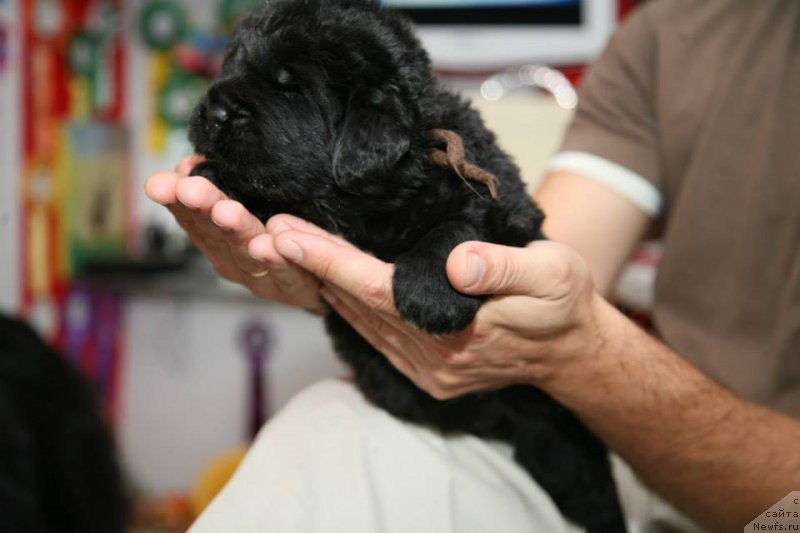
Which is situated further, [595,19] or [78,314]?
[78,314]

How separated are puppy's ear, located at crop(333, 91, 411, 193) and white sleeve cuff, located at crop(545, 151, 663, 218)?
0.63 metres

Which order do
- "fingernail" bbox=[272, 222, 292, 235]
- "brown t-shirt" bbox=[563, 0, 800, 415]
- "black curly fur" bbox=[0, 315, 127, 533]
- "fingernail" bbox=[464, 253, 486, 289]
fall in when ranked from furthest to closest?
"black curly fur" bbox=[0, 315, 127, 533] → "brown t-shirt" bbox=[563, 0, 800, 415] → "fingernail" bbox=[272, 222, 292, 235] → "fingernail" bbox=[464, 253, 486, 289]

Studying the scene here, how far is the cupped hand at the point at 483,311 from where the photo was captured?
929mm

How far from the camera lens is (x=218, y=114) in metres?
0.95

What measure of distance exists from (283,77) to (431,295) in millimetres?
346

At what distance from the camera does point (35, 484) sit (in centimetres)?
188

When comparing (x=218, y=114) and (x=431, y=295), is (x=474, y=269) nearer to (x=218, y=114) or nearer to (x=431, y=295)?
(x=431, y=295)

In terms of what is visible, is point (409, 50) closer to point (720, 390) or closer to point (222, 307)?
point (720, 390)

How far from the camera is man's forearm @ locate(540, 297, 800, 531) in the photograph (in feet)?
3.83

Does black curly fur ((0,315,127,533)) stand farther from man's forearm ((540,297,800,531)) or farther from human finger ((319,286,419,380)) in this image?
man's forearm ((540,297,800,531))

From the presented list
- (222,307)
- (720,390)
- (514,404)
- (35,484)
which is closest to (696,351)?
(720,390)

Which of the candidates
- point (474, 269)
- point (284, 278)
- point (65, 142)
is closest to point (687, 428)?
point (474, 269)

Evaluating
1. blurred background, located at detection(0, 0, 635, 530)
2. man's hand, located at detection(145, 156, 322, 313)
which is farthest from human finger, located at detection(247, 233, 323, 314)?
blurred background, located at detection(0, 0, 635, 530)

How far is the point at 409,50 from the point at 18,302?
8.18ft
